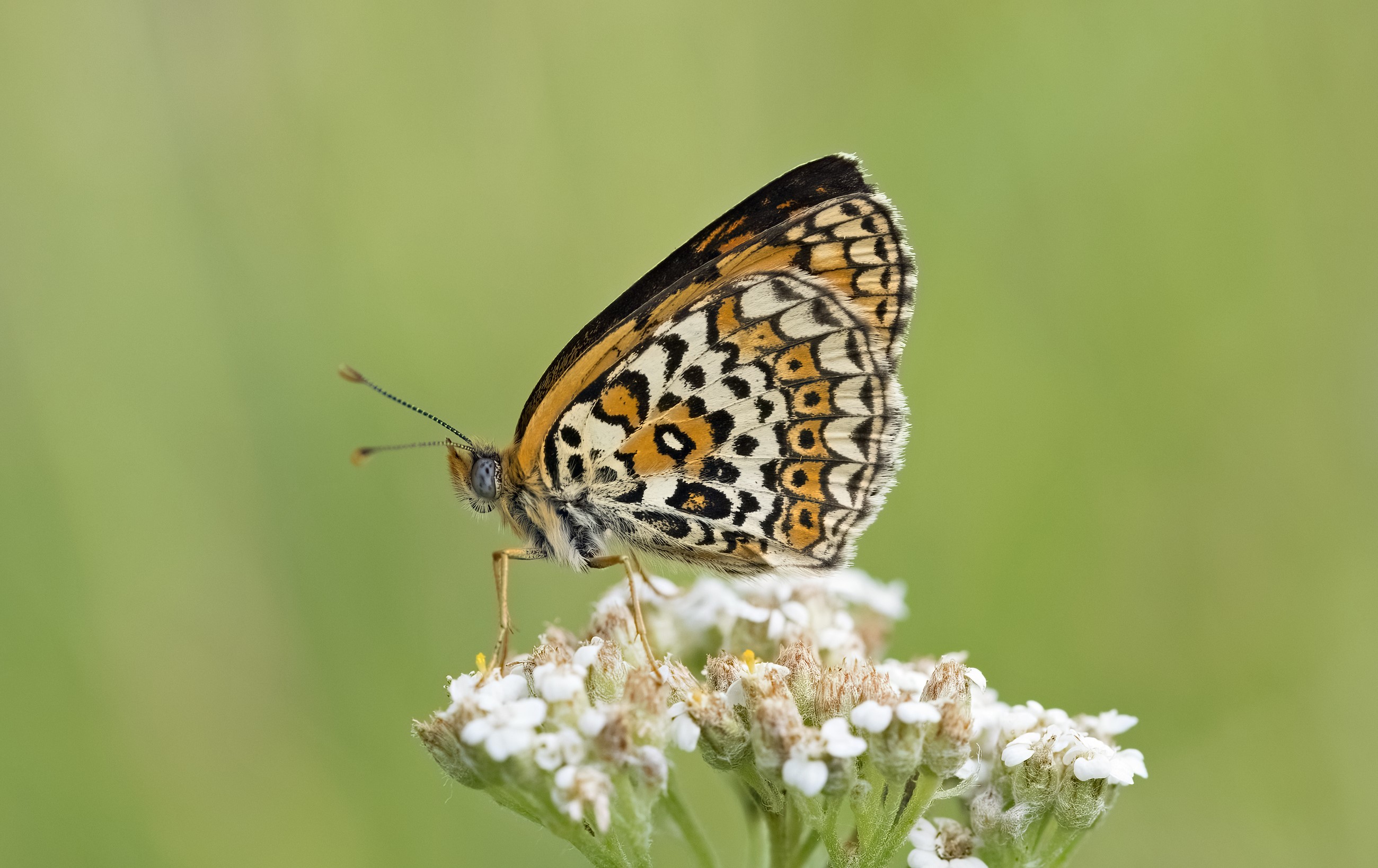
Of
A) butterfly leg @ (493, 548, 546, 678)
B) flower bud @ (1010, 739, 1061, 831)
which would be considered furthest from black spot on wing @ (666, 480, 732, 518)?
flower bud @ (1010, 739, 1061, 831)

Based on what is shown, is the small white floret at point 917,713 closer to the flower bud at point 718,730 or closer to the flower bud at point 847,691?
the flower bud at point 847,691

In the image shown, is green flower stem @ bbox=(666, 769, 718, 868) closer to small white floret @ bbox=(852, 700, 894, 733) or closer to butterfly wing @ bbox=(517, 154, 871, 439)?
small white floret @ bbox=(852, 700, 894, 733)

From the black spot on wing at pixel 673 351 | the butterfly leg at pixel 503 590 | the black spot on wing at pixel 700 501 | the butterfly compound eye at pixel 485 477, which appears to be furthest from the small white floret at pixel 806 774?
the butterfly compound eye at pixel 485 477

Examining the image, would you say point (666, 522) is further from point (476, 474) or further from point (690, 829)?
point (690, 829)

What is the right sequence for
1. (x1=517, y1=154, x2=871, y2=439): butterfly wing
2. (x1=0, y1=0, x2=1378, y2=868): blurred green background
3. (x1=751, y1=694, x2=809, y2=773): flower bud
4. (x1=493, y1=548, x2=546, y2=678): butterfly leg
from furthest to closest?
1. (x1=0, y1=0, x2=1378, y2=868): blurred green background
2. (x1=517, y1=154, x2=871, y2=439): butterfly wing
3. (x1=493, y1=548, x2=546, y2=678): butterfly leg
4. (x1=751, y1=694, x2=809, y2=773): flower bud

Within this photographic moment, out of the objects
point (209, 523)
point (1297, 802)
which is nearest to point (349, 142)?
point (209, 523)

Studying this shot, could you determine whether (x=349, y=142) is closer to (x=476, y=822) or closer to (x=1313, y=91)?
(x=476, y=822)
